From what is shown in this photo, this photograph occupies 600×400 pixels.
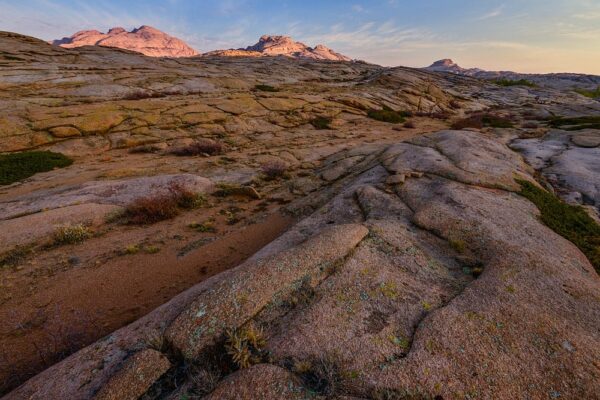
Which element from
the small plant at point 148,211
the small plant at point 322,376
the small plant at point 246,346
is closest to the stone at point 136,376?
the small plant at point 246,346

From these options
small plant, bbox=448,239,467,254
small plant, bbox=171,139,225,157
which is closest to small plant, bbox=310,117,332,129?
small plant, bbox=171,139,225,157

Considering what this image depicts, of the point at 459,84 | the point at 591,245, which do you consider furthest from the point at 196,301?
the point at 459,84

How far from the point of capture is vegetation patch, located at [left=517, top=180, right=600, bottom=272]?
6.86 m

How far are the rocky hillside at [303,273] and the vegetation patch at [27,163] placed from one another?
5.7 inches

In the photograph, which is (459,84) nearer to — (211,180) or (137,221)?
(211,180)

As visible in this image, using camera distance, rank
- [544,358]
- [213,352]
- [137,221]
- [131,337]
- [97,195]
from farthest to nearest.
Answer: [97,195], [137,221], [131,337], [213,352], [544,358]

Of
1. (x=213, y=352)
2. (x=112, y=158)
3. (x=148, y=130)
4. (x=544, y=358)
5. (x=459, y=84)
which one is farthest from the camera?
(x=459, y=84)

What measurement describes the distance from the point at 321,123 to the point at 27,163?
2189 cm

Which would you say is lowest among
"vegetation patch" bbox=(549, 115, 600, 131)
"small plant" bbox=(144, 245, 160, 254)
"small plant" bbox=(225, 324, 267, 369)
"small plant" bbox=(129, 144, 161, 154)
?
"small plant" bbox=(144, 245, 160, 254)

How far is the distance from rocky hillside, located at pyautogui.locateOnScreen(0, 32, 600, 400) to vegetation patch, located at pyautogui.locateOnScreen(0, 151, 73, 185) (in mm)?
144

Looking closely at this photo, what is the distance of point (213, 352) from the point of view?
4066 millimetres

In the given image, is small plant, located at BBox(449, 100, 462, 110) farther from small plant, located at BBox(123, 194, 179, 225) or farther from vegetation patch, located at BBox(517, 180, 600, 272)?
small plant, located at BBox(123, 194, 179, 225)

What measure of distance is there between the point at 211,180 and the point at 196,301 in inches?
422

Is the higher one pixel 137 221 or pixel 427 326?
pixel 427 326
